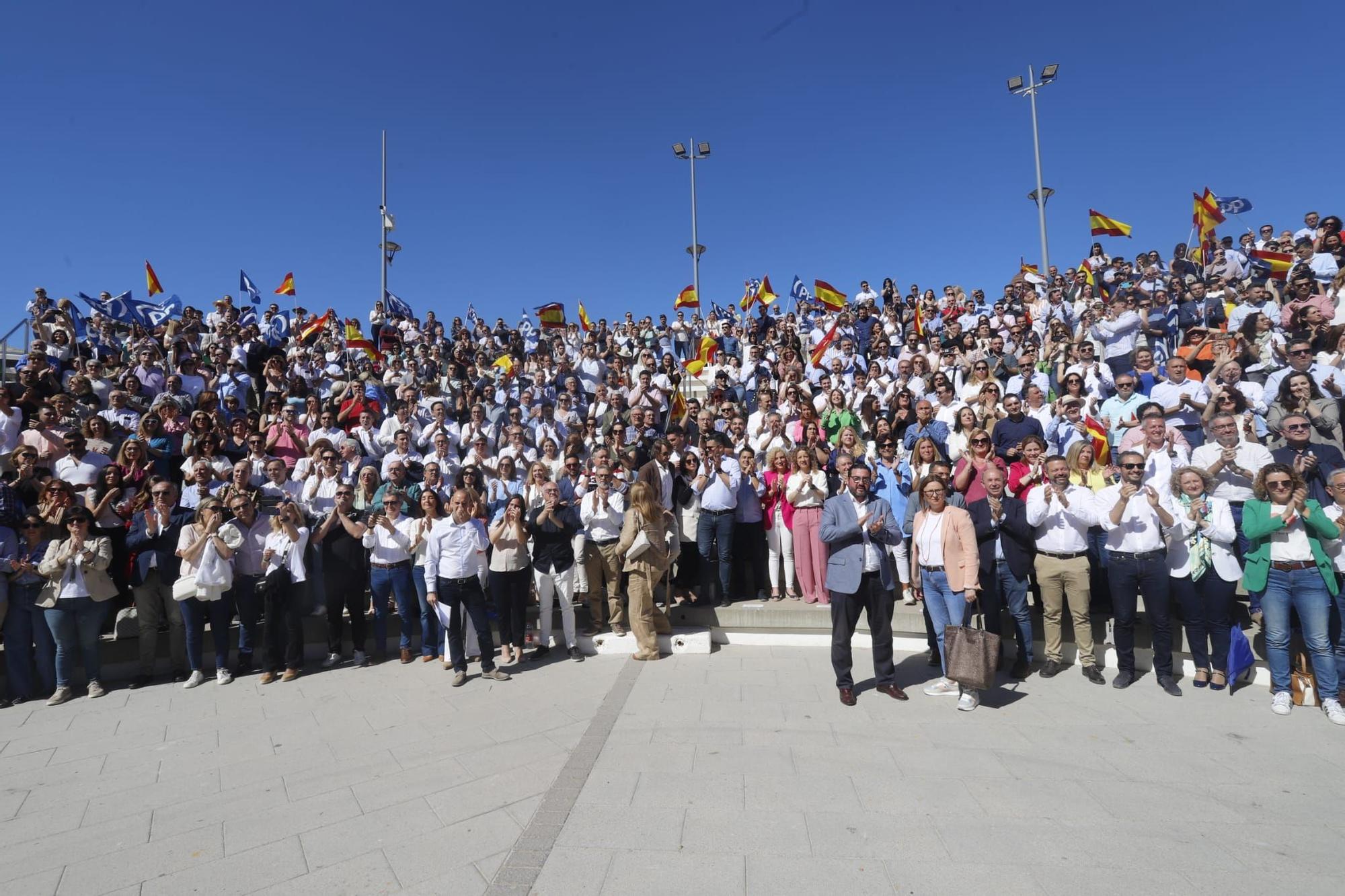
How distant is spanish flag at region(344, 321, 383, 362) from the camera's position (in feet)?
45.1

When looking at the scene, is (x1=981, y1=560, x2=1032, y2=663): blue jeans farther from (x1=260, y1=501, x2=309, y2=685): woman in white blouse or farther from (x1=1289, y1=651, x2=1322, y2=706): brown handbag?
(x1=260, y1=501, x2=309, y2=685): woman in white blouse

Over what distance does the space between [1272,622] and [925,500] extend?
9.27ft

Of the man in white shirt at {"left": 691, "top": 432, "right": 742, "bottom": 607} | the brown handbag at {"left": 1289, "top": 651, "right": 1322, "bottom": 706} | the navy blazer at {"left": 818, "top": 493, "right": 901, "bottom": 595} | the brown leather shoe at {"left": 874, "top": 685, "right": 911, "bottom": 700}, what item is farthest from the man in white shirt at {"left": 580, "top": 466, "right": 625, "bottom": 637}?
the brown handbag at {"left": 1289, "top": 651, "right": 1322, "bottom": 706}

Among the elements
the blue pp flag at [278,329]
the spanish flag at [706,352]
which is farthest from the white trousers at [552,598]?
the blue pp flag at [278,329]

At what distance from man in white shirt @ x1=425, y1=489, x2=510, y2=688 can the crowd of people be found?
1.3 inches

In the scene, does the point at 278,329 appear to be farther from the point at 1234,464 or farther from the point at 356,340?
the point at 1234,464

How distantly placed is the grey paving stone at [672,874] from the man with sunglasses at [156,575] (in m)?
5.90

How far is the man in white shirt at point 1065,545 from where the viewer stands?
6.05 metres

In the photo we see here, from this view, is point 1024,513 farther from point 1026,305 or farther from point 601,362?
point 1026,305

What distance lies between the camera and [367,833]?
3945mm

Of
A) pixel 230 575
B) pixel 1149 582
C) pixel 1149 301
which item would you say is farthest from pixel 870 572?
pixel 1149 301

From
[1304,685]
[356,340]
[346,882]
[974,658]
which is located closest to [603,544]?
[974,658]

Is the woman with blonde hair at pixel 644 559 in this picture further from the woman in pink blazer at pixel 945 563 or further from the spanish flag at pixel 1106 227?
the spanish flag at pixel 1106 227

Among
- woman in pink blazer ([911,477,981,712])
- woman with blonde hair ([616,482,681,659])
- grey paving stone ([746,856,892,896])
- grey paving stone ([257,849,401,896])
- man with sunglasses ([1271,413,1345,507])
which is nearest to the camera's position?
grey paving stone ([746,856,892,896])
